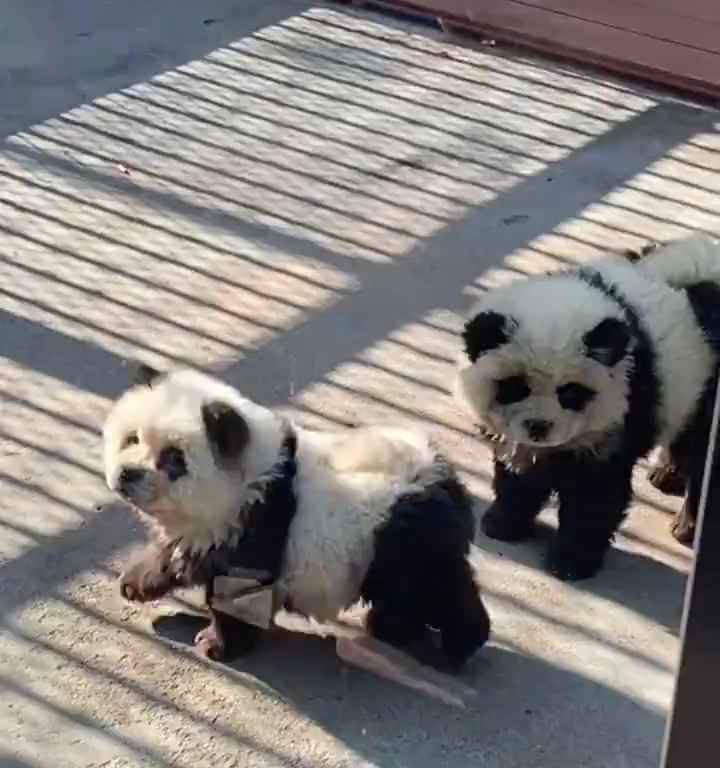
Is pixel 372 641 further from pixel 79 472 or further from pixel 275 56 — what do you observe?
pixel 275 56

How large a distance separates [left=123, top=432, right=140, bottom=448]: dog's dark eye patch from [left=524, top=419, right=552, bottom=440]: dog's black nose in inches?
33.5

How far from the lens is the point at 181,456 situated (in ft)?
9.67

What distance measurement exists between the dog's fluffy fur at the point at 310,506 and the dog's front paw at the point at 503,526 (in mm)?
458

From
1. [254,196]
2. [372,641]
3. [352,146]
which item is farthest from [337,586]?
[352,146]

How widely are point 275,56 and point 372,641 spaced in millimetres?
4089

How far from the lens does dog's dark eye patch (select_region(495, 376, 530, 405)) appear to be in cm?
332

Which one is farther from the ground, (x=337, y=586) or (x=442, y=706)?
(x=337, y=586)

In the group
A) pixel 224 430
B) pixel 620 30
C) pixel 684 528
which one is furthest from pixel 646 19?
pixel 224 430

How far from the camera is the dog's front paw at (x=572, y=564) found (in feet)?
11.5

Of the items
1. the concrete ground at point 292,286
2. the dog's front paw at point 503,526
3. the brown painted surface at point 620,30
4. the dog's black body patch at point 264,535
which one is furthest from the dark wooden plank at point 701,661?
the brown painted surface at point 620,30

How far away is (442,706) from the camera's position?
3141 mm

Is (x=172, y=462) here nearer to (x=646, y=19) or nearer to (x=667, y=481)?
(x=667, y=481)

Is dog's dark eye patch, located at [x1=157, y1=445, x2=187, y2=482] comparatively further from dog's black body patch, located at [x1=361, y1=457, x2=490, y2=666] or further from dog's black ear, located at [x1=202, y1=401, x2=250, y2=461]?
dog's black body patch, located at [x1=361, y1=457, x2=490, y2=666]

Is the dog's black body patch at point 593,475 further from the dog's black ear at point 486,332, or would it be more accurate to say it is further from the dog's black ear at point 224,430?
the dog's black ear at point 224,430
